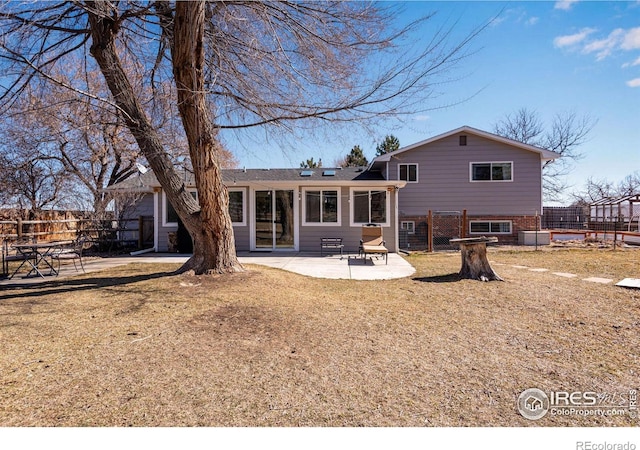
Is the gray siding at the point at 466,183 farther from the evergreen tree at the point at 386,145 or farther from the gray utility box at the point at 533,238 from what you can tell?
the evergreen tree at the point at 386,145

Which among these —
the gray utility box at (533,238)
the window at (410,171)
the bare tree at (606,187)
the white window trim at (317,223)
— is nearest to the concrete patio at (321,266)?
the white window trim at (317,223)

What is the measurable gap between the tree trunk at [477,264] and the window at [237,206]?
774 cm

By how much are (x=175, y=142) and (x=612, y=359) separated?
763cm

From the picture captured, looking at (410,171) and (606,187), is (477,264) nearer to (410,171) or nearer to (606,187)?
(410,171)

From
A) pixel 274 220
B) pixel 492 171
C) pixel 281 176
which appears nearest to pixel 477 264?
pixel 274 220

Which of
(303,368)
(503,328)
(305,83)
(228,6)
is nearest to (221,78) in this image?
(228,6)

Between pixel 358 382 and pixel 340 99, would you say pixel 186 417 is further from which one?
pixel 340 99

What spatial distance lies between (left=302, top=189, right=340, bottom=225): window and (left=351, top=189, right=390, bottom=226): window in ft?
1.99

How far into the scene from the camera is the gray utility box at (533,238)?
14125mm

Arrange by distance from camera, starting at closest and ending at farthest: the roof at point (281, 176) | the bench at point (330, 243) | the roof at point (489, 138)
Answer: the bench at point (330, 243), the roof at point (281, 176), the roof at point (489, 138)

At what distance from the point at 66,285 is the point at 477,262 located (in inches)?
314

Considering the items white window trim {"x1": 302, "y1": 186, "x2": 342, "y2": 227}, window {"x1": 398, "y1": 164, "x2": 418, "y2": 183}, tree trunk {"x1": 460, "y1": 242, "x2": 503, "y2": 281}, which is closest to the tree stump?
tree trunk {"x1": 460, "y1": 242, "x2": 503, "y2": 281}

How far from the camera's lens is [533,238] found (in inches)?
564

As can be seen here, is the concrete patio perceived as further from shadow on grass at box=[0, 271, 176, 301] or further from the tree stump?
the tree stump
